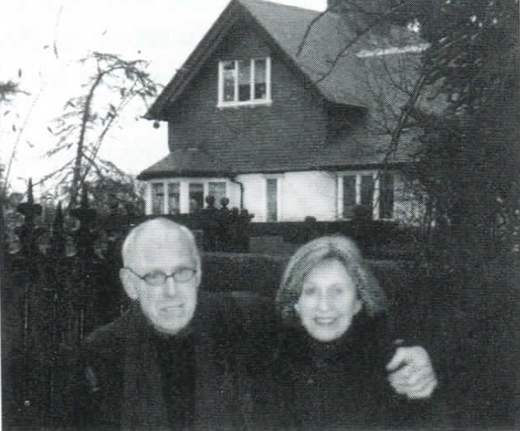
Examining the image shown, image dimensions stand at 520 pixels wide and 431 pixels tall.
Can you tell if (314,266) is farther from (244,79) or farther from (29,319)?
(29,319)

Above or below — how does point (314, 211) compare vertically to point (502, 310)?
above

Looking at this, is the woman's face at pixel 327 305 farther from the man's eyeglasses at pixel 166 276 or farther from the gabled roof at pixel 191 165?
the gabled roof at pixel 191 165

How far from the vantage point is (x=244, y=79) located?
3.12 meters

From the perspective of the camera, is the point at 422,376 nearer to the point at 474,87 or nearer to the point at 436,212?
the point at 436,212

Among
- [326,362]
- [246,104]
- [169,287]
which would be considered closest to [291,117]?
[246,104]

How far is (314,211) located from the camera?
3.00 meters

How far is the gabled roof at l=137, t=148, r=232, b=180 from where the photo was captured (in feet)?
9.78

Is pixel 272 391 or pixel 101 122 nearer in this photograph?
pixel 272 391

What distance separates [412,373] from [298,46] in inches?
48.1

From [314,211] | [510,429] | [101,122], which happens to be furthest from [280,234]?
[510,429]

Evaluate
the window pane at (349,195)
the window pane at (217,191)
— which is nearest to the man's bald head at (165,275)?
the window pane at (217,191)

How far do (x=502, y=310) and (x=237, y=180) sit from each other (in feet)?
3.40

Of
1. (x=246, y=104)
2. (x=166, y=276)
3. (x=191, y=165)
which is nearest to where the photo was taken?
(x=166, y=276)

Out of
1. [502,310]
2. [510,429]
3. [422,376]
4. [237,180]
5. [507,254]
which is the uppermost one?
[237,180]
